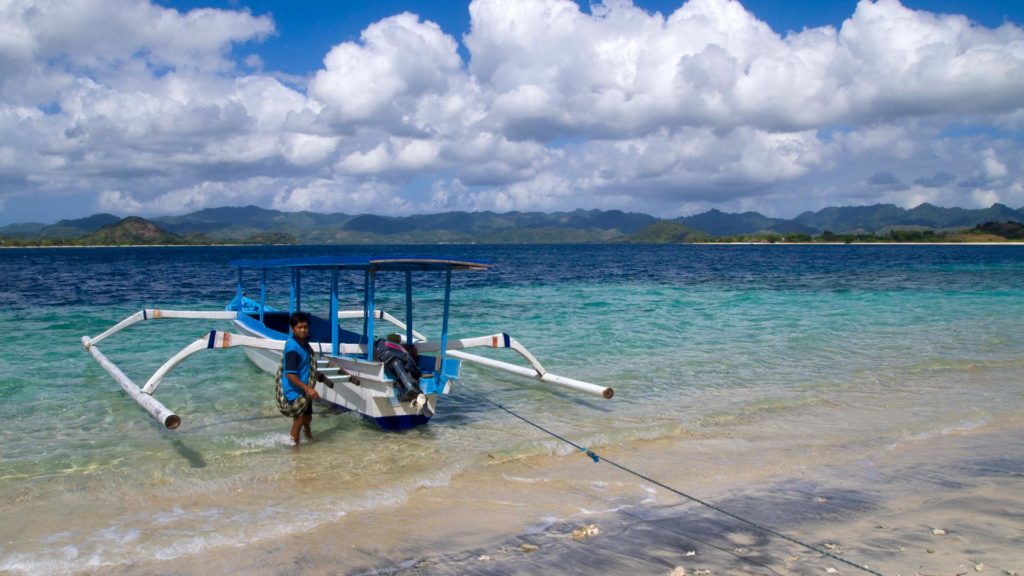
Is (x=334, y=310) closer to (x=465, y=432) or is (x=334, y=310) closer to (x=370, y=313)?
(x=370, y=313)

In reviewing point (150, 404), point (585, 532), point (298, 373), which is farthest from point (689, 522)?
point (150, 404)

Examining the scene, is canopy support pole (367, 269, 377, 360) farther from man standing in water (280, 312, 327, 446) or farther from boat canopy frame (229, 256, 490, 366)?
man standing in water (280, 312, 327, 446)

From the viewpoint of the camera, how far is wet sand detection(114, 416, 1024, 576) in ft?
17.1

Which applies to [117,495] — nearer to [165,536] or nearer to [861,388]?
[165,536]

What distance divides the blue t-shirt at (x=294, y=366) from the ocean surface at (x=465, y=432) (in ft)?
2.46

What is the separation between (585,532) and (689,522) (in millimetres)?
957

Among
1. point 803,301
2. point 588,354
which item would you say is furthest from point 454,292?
point 588,354

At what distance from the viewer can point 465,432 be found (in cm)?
948

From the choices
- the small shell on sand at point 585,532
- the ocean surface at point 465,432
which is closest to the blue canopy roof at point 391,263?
the ocean surface at point 465,432

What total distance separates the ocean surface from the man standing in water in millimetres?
571

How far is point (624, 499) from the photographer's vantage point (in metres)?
6.75

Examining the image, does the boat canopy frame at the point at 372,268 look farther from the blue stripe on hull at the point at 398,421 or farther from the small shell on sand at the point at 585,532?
the small shell on sand at the point at 585,532

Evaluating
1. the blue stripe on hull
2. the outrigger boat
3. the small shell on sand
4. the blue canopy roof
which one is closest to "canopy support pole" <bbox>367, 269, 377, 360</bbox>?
the outrigger boat

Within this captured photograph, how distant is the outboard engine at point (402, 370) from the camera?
29.2ft
